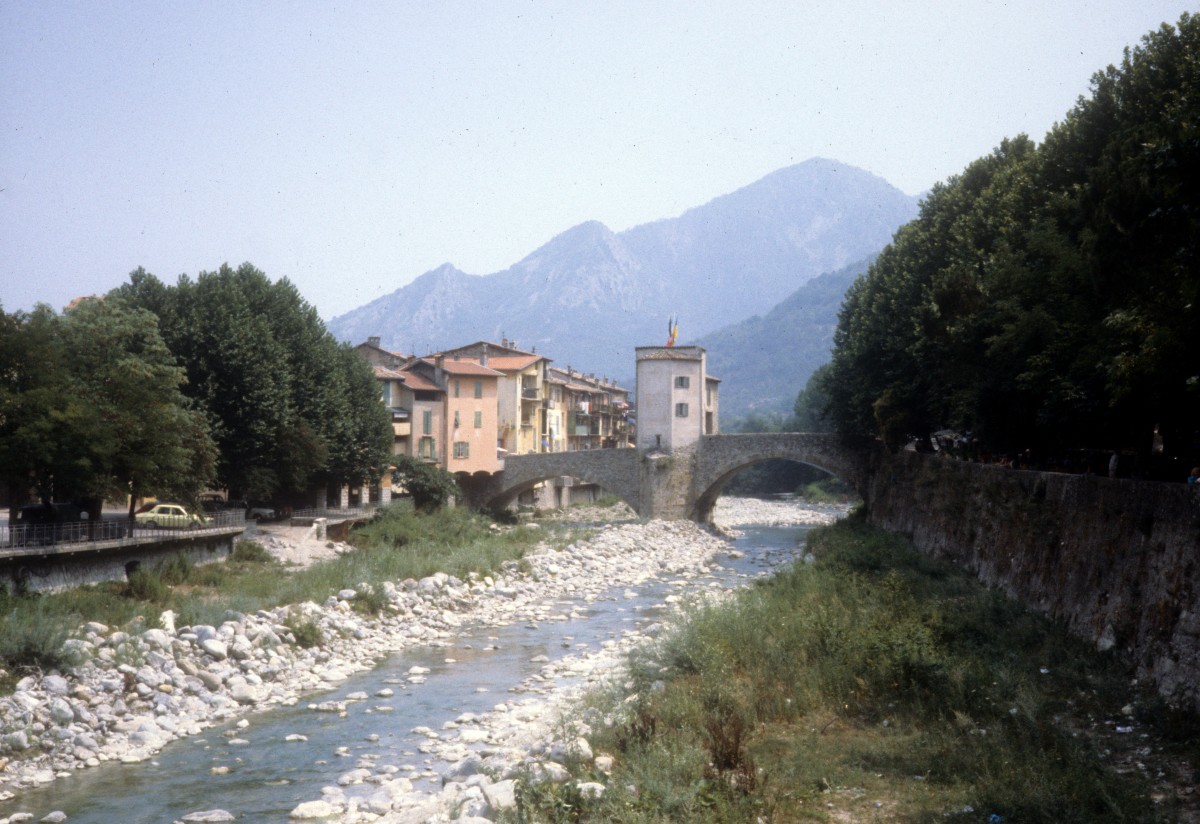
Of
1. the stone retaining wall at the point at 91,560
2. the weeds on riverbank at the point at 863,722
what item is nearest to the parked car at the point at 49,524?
the stone retaining wall at the point at 91,560

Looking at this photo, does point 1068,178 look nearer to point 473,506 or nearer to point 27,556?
point 27,556

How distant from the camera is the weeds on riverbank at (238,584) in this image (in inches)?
674

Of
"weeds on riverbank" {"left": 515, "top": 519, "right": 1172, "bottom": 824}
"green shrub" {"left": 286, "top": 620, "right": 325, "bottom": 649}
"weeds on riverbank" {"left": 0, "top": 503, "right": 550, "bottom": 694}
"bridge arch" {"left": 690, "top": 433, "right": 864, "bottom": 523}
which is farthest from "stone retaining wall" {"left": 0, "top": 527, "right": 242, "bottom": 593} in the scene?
"bridge arch" {"left": 690, "top": 433, "right": 864, "bottom": 523}

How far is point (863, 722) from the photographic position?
13250mm

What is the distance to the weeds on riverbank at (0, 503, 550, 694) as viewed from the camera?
1712cm

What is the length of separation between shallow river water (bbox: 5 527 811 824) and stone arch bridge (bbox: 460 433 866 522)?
28.8m

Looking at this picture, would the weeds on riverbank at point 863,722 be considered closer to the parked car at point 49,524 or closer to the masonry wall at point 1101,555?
the masonry wall at point 1101,555

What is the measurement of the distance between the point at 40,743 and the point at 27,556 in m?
8.34

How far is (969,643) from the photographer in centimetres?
1600

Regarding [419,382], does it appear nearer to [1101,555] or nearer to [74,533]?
[74,533]

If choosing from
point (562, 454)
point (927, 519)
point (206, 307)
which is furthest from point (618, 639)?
point (562, 454)

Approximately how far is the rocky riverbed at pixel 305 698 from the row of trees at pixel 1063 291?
30.1 ft

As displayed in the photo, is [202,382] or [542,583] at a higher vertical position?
[202,382]

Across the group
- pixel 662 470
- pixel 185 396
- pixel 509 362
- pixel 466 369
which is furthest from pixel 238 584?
pixel 509 362
